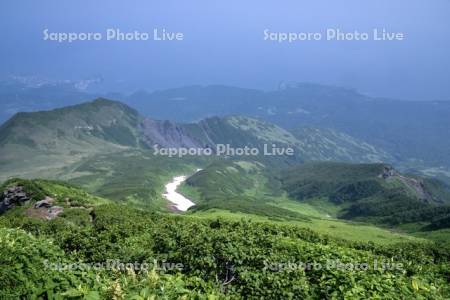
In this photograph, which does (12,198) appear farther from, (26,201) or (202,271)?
(202,271)

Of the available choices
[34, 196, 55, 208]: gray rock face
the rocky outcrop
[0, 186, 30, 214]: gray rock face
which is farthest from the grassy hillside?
[0, 186, 30, 214]: gray rock face

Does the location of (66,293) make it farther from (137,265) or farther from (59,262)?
(137,265)

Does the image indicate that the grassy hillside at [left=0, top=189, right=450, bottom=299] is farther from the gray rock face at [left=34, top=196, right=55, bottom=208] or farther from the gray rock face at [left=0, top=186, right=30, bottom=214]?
the gray rock face at [left=0, top=186, right=30, bottom=214]

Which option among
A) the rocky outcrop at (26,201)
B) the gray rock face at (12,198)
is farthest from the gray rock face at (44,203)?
the gray rock face at (12,198)

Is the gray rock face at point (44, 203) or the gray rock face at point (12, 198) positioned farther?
the gray rock face at point (12, 198)

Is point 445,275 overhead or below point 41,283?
below

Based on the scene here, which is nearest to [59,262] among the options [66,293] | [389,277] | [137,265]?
[66,293]

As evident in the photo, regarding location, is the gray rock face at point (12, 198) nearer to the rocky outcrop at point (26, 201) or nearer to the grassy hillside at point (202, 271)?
the rocky outcrop at point (26, 201)

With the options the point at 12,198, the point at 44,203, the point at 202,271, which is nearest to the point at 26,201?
the point at 12,198
